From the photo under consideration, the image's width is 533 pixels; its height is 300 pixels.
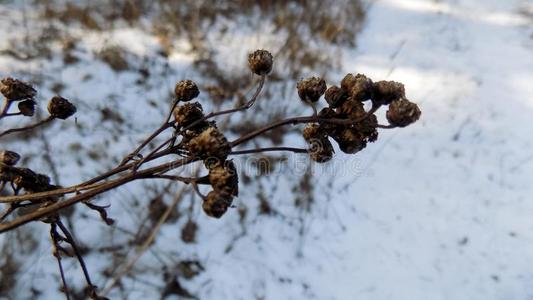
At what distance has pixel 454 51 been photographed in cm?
469

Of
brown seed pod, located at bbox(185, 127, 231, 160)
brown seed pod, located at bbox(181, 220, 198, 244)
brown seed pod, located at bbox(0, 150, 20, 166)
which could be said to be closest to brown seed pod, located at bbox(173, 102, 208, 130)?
brown seed pod, located at bbox(185, 127, 231, 160)

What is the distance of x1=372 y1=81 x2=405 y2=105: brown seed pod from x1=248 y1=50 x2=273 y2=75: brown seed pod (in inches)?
9.7

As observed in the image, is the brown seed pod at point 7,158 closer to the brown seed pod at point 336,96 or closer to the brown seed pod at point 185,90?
the brown seed pod at point 185,90

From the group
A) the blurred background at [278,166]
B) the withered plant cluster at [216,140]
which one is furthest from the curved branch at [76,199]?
the blurred background at [278,166]

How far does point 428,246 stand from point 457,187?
2.11ft

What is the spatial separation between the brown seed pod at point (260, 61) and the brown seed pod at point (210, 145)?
9.8 inches

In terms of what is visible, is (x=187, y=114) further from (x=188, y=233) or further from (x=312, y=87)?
(x=188, y=233)

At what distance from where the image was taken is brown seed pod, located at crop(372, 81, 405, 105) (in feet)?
2.86

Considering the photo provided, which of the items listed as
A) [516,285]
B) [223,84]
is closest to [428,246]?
[516,285]

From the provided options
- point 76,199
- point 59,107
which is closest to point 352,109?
point 76,199

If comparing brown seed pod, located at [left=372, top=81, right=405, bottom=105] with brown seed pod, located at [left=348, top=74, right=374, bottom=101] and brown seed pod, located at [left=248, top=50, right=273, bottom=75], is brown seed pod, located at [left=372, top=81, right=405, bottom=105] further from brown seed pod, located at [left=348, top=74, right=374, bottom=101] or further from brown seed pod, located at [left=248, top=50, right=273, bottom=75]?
brown seed pod, located at [left=248, top=50, right=273, bottom=75]

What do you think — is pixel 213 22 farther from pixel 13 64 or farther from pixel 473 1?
pixel 473 1

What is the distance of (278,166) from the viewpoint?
317 centimetres

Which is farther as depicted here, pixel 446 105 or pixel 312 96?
pixel 446 105
